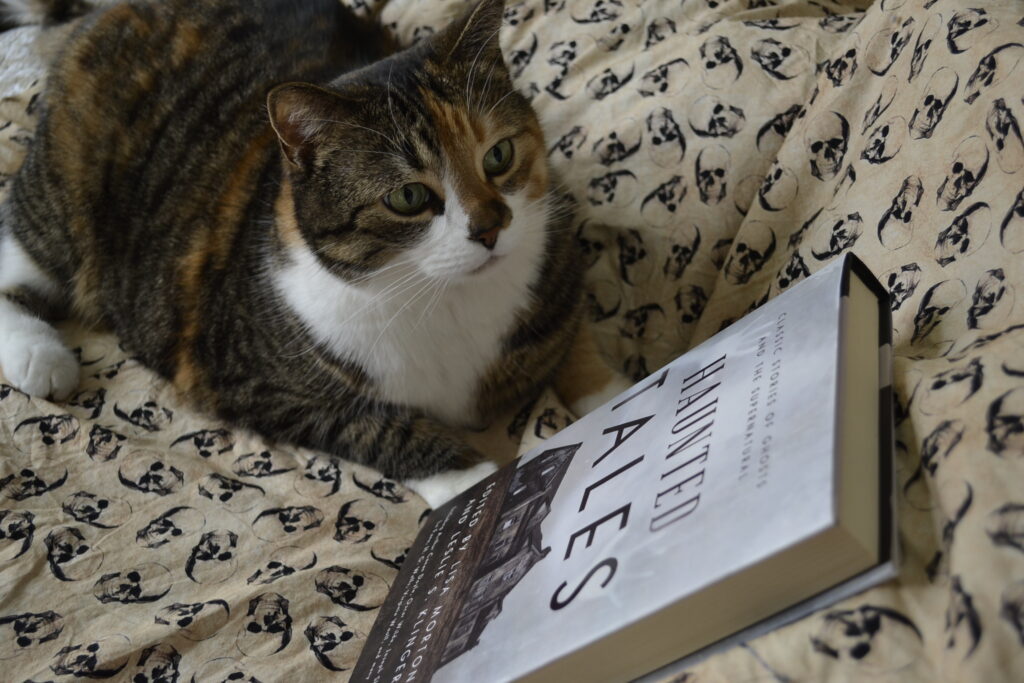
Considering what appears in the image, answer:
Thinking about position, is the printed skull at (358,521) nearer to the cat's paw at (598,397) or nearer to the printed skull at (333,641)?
the printed skull at (333,641)

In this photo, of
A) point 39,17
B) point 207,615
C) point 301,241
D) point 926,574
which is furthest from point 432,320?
point 39,17

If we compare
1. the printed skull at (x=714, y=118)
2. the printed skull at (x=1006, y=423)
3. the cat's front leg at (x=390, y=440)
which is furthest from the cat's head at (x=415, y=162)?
the printed skull at (x=1006, y=423)

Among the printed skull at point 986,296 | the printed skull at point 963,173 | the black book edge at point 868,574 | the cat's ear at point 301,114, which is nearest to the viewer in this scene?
the black book edge at point 868,574

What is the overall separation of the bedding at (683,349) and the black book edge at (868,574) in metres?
0.01

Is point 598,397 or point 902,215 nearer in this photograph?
point 902,215

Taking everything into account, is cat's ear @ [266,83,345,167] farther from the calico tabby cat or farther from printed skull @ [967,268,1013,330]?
printed skull @ [967,268,1013,330]

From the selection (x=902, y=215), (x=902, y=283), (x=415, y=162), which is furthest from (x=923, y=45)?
Answer: (x=415, y=162)

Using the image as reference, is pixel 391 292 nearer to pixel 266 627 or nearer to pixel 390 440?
pixel 390 440

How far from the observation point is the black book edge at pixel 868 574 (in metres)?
0.60

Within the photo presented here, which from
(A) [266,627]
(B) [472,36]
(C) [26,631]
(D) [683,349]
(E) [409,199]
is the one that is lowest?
(D) [683,349]

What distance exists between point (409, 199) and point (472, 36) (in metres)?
0.23

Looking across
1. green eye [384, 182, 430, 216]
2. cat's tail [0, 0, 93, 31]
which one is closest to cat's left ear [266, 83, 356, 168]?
green eye [384, 182, 430, 216]

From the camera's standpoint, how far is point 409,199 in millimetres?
1066

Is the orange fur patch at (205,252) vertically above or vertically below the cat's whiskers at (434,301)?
above
